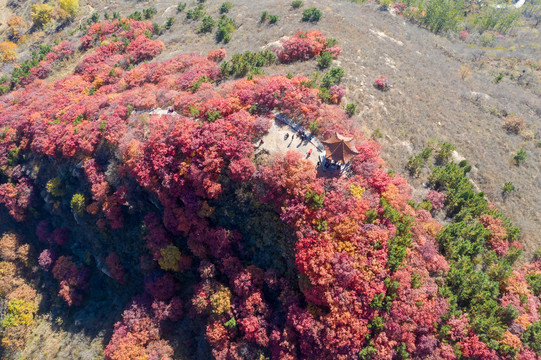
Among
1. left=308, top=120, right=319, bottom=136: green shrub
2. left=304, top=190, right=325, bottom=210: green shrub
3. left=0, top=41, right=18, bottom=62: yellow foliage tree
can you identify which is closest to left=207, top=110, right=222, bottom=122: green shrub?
left=308, top=120, right=319, bottom=136: green shrub

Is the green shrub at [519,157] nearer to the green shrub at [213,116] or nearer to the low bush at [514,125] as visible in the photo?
the low bush at [514,125]

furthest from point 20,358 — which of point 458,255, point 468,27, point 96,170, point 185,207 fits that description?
point 468,27

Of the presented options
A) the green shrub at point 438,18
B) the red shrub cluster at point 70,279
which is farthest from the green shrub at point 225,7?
the red shrub cluster at point 70,279

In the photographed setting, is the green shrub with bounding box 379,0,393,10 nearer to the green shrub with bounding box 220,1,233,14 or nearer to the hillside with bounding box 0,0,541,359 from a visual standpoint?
the hillside with bounding box 0,0,541,359

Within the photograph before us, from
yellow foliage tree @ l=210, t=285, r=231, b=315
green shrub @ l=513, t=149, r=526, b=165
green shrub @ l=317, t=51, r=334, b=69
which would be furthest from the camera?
green shrub @ l=317, t=51, r=334, b=69

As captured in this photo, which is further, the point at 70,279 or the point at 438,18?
the point at 438,18

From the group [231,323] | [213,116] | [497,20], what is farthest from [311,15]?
[497,20]

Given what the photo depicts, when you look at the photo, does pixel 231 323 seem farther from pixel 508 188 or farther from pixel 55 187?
pixel 508 188
